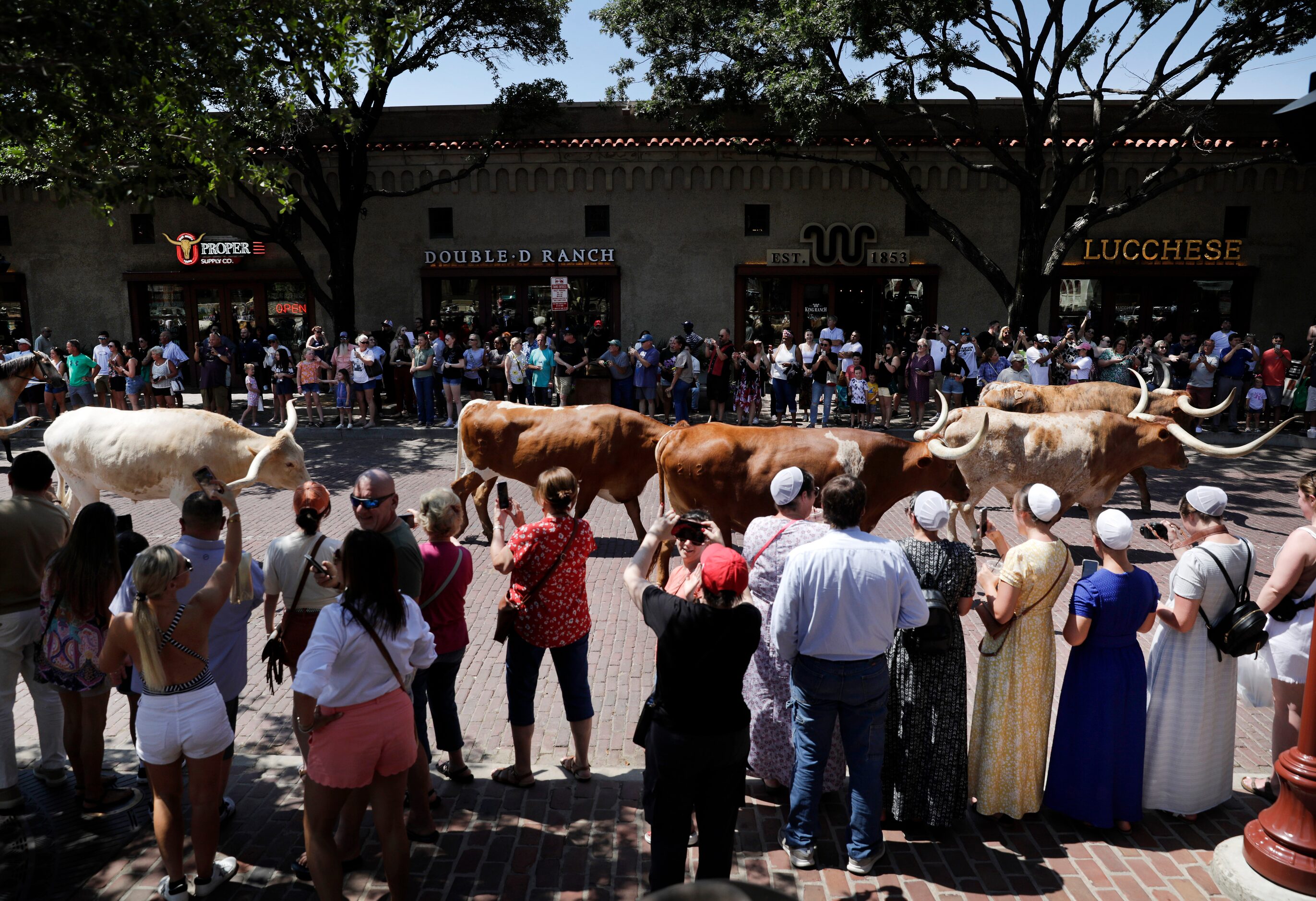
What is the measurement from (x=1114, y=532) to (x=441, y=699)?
11.8 ft

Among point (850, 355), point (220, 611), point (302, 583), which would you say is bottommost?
point (220, 611)

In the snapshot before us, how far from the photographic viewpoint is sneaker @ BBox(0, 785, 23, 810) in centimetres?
484

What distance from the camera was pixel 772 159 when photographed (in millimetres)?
22062

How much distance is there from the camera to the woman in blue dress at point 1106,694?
14.8 feet

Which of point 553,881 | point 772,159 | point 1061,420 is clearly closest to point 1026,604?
point 553,881

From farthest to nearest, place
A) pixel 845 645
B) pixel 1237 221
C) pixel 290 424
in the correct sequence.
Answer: pixel 1237 221 < pixel 290 424 < pixel 845 645

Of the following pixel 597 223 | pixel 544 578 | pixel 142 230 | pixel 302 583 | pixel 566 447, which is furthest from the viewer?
pixel 142 230

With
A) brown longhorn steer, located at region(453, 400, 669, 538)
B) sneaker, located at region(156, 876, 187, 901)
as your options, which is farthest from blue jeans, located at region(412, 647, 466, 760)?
brown longhorn steer, located at region(453, 400, 669, 538)

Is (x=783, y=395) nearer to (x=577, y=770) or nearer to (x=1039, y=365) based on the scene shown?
(x=1039, y=365)

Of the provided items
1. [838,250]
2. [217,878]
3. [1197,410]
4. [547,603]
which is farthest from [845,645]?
[838,250]

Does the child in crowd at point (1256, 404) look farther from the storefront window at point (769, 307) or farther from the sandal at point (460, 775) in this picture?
the sandal at point (460, 775)

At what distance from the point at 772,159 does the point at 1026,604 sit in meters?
19.2

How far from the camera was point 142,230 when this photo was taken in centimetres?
2344

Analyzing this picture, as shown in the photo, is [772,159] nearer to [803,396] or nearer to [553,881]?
[803,396]
